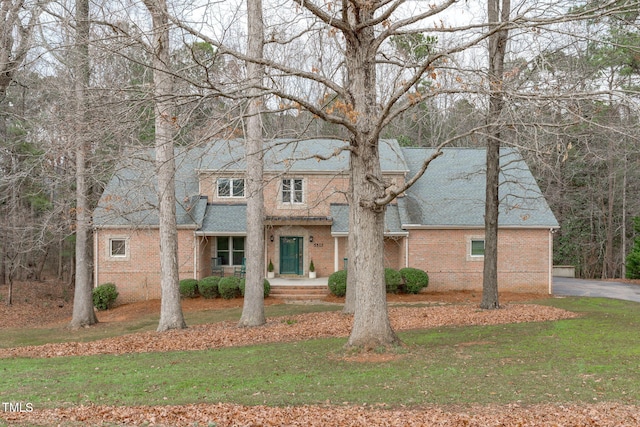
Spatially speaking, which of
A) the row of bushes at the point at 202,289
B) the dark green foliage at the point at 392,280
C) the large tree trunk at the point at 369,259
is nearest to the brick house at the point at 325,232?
the row of bushes at the point at 202,289

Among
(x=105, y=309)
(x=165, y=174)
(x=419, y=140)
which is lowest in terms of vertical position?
(x=105, y=309)

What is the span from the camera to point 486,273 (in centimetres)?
1802

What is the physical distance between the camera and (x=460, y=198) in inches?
1045

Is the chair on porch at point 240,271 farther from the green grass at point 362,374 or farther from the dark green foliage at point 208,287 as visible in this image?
the green grass at point 362,374

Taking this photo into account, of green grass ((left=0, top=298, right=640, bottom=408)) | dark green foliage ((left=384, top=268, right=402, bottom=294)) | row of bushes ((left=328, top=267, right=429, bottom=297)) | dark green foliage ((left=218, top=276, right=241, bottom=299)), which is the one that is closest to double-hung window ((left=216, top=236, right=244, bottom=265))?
dark green foliage ((left=218, top=276, right=241, bottom=299))

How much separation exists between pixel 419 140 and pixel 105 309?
2309cm

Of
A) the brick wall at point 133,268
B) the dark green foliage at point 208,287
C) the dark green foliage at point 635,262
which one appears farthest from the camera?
the dark green foliage at point 635,262

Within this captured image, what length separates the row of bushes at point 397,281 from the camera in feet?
76.7

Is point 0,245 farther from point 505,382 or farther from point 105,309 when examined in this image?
point 505,382

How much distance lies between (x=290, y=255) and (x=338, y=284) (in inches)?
186

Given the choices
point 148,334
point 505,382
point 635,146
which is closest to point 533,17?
point 505,382

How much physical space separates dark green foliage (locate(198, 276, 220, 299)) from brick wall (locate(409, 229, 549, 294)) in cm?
786

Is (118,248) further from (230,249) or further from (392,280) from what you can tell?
(392,280)

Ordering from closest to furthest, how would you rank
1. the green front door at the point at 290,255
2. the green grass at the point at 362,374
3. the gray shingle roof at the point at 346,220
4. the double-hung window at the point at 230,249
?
1. the green grass at the point at 362,374
2. the gray shingle roof at the point at 346,220
3. the double-hung window at the point at 230,249
4. the green front door at the point at 290,255
